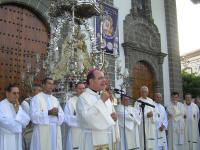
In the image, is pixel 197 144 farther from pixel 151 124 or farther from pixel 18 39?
pixel 18 39

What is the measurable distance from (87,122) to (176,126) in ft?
18.2

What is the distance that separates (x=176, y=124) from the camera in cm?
841

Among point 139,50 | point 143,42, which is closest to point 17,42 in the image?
point 139,50

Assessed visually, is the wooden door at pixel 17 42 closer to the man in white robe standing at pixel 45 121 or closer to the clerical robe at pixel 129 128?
the man in white robe standing at pixel 45 121

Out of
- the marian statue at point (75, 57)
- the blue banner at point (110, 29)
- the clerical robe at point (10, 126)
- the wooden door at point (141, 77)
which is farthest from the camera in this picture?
the wooden door at point (141, 77)

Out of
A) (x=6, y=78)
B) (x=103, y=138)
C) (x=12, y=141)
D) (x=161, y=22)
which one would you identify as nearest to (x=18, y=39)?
(x=6, y=78)

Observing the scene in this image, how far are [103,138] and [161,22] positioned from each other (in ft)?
38.4

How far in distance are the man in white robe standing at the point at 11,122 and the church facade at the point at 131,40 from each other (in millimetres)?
2832

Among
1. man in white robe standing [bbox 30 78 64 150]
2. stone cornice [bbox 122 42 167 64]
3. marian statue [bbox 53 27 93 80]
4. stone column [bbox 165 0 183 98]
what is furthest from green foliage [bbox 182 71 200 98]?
man in white robe standing [bbox 30 78 64 150]

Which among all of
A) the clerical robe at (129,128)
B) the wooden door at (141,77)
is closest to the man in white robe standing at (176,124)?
the clerical robe at (129,128)

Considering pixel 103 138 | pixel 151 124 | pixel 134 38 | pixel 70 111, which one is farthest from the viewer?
pixel 134 38

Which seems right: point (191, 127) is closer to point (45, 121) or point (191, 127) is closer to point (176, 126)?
point (176, 126)

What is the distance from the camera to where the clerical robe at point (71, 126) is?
5.92m

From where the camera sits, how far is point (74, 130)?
6098 millimetres
